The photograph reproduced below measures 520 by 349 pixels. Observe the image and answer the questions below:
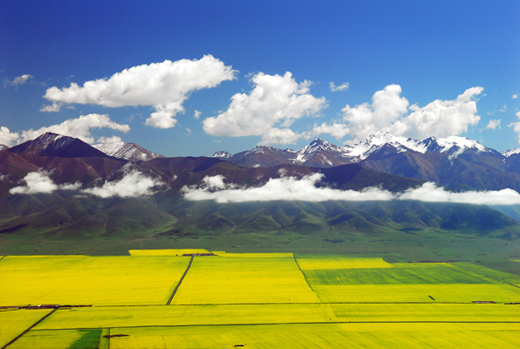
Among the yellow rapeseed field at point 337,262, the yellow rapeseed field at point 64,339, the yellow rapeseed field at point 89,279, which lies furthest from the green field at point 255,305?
the yellow rapeseed field at point 337,262

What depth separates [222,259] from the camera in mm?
188625

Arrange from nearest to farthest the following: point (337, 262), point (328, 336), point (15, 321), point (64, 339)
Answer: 1. point (64, 339)
2. point (328, 336)
3. point (15, 321)
4. point (337, 262)

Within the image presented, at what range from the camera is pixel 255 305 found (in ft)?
363

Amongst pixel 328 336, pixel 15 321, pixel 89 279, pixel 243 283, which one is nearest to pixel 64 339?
pixel 15 321

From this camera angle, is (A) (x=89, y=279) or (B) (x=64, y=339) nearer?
(B) (x=64, y=339)

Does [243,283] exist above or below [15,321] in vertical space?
below

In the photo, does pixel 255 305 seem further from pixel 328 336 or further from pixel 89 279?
pixel 89 279

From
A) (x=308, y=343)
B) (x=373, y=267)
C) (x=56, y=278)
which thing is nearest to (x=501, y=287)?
(x=373, y=267)

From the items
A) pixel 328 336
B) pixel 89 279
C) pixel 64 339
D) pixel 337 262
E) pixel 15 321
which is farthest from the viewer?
pixel 337 262

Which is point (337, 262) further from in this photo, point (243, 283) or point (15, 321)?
point (15, 321)

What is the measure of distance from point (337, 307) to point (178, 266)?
272ft

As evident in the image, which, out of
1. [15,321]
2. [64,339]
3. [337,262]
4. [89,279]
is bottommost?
[337,262]

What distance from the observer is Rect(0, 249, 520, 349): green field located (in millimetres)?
86438

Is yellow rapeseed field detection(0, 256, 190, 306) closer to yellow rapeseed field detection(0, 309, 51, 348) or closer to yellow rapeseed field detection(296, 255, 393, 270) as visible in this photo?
yellow rapeseed field detection(0, 309, 51, 348)
